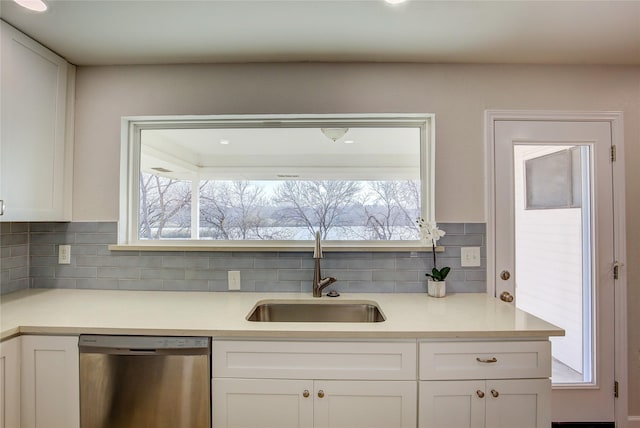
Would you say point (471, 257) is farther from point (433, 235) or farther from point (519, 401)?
point (519, 401)

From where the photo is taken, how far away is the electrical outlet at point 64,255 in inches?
75.8

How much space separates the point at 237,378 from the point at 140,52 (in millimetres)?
1852

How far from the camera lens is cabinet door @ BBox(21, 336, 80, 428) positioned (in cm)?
132

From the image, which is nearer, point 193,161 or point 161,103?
point 161,103

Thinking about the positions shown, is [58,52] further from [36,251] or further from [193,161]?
[36,251]

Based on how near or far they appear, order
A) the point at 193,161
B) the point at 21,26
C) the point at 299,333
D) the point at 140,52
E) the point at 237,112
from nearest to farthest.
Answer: the point at 299,333
the point at 21,26
the point at 140,52
the point at 237,112
the point at 193,161

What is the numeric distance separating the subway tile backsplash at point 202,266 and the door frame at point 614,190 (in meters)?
0.06

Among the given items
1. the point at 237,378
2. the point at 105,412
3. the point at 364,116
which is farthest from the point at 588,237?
the point at 105,412

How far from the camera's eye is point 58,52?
1758 mm

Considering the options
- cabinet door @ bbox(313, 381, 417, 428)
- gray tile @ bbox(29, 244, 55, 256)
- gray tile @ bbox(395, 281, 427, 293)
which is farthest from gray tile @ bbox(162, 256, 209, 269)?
gray tile @ bbox(395, 281, 427, 293)

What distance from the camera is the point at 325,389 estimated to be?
1.28 metres

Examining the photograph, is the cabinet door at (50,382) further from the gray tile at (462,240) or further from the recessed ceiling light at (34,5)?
the gray tile at (462,240)

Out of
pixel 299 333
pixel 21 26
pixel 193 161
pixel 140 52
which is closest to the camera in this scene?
pixel 299 333

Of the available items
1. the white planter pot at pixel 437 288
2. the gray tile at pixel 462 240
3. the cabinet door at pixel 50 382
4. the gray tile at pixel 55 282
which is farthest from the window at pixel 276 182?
the cabinet door at pixel 50 382
